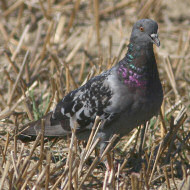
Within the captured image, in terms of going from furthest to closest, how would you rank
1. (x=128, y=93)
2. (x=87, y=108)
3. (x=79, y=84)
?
(x=79, y=84) → (x=87, y=108) → (x=128, y=93)

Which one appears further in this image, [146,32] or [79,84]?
[79,84]

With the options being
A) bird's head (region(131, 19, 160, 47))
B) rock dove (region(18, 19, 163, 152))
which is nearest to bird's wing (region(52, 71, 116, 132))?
rock dove (region(18, 19, 163, 152))

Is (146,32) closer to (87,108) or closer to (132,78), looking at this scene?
(132,78)

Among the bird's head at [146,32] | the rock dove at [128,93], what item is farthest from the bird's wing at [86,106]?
the bird's head at [146,32]

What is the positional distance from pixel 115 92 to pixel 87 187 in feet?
2.76

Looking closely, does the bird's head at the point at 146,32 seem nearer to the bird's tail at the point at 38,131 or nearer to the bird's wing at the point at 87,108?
the bird's wing at the point at 87,108

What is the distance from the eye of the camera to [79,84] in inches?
211

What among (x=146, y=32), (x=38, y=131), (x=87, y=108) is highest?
(x=146, y=32)

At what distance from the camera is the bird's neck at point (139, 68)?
12.0ft

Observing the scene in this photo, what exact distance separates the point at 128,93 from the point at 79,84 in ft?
6.04

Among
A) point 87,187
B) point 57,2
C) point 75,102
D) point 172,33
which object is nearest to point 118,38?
point 172,33

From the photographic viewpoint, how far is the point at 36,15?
7.30 meters

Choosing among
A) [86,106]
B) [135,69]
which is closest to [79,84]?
[86,106]

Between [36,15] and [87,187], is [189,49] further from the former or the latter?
[87,187]
